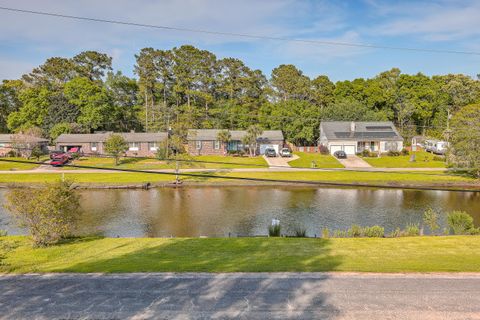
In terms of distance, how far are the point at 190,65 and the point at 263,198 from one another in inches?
1659

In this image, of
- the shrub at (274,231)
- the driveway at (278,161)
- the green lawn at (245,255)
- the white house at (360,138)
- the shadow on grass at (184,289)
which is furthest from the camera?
the white house at (360,138)

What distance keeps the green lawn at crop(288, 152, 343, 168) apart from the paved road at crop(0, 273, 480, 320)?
37140 mm

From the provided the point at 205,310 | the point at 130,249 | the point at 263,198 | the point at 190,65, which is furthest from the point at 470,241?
the point at 190,65

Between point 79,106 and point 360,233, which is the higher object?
point 79,106

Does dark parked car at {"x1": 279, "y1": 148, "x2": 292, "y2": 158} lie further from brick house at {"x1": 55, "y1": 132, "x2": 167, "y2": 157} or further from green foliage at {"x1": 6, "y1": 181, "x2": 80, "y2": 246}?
green foliage at {"x1": 6, "y1": 181, "x2": 80, "y2": 246}

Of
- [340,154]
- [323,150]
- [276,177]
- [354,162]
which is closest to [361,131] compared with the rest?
[323,150]

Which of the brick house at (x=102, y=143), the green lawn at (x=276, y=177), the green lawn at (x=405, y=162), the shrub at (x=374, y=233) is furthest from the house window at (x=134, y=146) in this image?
the shrub at (x=374, y=233)

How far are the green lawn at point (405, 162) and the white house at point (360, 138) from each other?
3.70 m

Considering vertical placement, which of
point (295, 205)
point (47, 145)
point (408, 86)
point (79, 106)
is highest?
point (408, 86)

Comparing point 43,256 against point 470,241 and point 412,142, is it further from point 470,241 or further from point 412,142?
point 412,142

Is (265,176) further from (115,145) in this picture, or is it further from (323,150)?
(323,150)

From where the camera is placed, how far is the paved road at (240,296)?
31.9ft

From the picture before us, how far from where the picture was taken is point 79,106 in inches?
2522

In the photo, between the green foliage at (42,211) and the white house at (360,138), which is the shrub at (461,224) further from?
the white house at (360,138)
